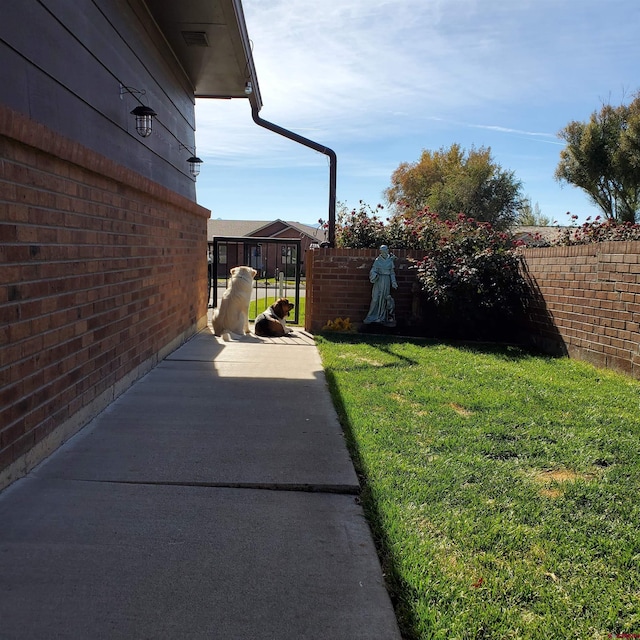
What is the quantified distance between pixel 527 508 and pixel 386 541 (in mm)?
905

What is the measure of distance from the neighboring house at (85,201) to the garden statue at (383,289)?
394cm

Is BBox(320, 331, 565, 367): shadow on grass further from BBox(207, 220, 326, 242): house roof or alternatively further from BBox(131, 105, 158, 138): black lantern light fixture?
BBox(207, 220, 326, 242): house roof

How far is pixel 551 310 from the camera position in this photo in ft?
28.4

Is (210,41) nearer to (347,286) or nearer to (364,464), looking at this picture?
(347,286)

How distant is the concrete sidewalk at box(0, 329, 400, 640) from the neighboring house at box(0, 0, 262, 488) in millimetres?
474

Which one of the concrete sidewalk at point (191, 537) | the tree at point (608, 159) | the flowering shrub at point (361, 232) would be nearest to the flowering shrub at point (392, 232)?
the flowering shrub at point (361, 232)

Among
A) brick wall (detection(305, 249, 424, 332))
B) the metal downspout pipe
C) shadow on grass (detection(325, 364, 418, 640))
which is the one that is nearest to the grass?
shadow on grass (detection(325, 364, 418, 640))

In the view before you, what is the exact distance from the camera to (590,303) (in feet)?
24.6

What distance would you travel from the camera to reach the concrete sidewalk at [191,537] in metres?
2.22

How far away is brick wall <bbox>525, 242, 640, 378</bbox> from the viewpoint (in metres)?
6.63

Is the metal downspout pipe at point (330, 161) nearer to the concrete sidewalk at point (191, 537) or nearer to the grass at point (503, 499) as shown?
the grass at point (503, 499)

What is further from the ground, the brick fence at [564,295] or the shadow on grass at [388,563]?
the brick fence at [564,295]

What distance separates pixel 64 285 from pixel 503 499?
3185 millimetres

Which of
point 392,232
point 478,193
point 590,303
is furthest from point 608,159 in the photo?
point 590,303
